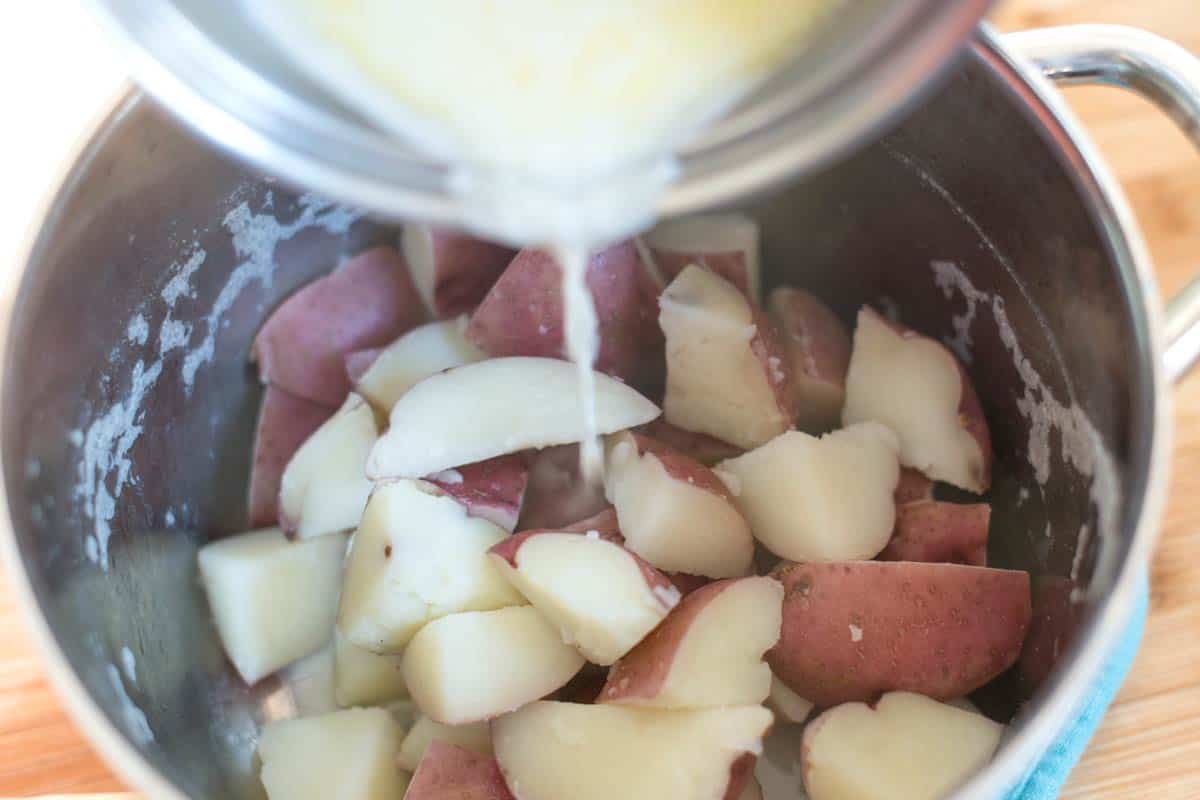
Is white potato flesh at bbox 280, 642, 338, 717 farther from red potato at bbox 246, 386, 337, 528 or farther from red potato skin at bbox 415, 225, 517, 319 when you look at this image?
red potato skin at bbox 415, 225, 517, 319

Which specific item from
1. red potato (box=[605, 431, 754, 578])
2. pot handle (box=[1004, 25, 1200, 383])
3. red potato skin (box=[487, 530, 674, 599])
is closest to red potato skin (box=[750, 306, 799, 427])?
red potato (box=[605, 431, 754, 578])

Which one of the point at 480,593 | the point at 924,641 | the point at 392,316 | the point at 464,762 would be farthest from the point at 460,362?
the point at 924,641

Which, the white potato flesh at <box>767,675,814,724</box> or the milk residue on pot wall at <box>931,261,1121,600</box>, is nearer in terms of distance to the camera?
the milk residue on pot wall at <box>931,261,1121,600</box>

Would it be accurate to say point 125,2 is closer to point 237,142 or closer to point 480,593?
point 237,142

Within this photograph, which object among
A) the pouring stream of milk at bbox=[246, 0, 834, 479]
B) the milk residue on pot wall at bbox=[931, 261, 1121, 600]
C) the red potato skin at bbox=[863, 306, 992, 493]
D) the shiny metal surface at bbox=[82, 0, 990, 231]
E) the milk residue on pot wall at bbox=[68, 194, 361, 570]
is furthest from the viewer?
the red potato skin at bbox=[863, 306, 992, 493]

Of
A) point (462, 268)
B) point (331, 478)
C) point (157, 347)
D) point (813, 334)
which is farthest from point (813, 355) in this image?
point (157, 347)

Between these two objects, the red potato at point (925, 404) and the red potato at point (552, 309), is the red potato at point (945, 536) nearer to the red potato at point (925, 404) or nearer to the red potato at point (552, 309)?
the red potato at point (925, 404)

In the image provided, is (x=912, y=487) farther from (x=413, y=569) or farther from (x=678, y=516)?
(x=413, y=569)

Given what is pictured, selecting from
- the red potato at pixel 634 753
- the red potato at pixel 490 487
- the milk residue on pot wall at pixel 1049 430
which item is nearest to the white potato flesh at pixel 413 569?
the red potato at pixel 490 487
